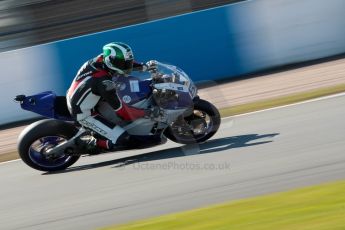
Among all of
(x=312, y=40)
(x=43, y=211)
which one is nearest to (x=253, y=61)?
(x=312, y=40)

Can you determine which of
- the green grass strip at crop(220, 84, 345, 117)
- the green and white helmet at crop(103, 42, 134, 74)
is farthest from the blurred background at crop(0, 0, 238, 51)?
the green and white helmet at crop(103, 42, 134, 74)

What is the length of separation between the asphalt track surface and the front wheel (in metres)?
0.14

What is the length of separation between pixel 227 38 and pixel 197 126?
20.3 ft

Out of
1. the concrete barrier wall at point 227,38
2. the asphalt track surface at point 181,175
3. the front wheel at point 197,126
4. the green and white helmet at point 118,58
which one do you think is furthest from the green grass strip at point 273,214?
the concrete barrier wall at point 227,38

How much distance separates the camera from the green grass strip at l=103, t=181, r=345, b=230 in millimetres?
5637

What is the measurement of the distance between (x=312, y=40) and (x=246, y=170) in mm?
8301

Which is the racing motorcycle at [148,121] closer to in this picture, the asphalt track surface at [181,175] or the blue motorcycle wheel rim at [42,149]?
the blue motorcycle wheel rim at [42,149]

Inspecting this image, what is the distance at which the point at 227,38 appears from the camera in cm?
1560

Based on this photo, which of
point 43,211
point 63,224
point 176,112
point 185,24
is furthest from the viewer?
point 185,24

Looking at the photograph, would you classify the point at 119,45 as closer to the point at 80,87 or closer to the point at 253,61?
the point at 80,87

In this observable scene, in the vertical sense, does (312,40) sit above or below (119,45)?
below

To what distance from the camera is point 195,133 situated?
9.73 m

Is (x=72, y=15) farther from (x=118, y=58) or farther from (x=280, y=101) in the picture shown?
(x=118, y=58)

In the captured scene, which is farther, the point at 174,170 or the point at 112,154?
the point at 112,154
